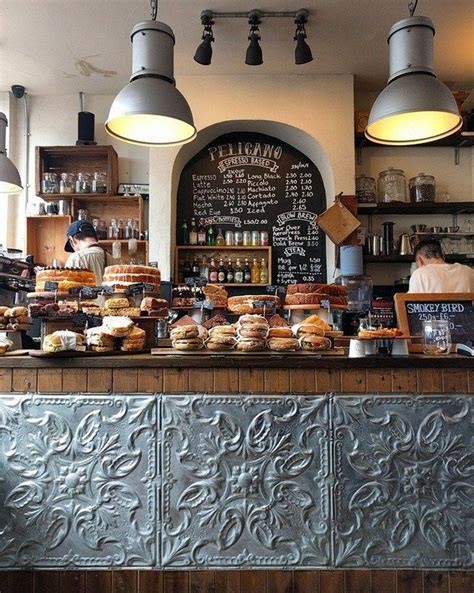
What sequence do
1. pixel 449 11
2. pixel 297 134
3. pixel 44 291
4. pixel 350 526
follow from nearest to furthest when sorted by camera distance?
pixel 350 526
pixel 44 291
pixel 449 11
pixel 297 134

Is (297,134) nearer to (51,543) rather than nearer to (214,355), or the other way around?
(214,355)

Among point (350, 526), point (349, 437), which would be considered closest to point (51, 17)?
point (349, 437)

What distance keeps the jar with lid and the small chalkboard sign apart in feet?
7.65

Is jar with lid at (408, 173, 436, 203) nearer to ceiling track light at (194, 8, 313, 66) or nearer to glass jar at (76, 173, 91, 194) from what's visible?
ceiling track light at (194, 8, 313, 66)

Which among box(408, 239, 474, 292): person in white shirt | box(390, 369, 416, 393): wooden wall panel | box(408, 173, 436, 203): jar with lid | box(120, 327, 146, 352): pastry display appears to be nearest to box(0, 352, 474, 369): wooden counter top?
box(390, 369, 416, 393): wooden wall panel

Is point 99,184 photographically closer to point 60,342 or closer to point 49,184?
point 49,184

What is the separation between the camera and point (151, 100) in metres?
2.38

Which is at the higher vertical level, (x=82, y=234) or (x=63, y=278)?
(x=82, y=234)

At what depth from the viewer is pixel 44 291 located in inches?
102

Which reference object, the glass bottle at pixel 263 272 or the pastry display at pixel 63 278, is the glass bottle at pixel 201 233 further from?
the pastry display at pixel 63 278

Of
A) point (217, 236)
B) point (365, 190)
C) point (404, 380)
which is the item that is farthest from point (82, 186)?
point (404, 380)

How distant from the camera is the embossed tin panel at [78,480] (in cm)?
202

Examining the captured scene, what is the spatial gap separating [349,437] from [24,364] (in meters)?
1.34

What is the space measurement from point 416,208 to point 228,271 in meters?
1.95
